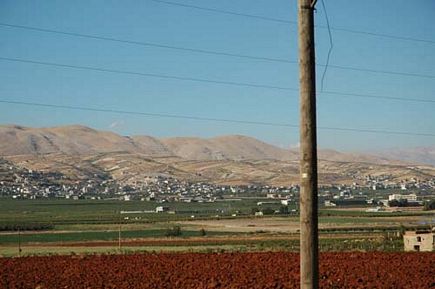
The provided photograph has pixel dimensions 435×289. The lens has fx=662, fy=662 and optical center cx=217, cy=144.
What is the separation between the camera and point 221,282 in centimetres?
2356

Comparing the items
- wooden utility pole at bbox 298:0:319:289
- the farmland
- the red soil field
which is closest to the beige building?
the farmland

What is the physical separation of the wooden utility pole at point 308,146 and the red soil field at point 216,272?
1436 cm

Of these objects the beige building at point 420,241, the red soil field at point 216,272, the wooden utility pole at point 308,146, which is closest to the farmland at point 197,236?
the beige building at point 420,241

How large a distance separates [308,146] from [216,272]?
20.6 meters

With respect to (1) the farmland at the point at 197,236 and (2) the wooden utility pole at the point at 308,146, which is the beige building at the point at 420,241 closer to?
(1) the farmland at the point at 197,236

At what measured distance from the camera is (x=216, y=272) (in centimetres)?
2789

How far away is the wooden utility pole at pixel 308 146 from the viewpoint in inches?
315

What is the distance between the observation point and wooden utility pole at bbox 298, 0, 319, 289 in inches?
315

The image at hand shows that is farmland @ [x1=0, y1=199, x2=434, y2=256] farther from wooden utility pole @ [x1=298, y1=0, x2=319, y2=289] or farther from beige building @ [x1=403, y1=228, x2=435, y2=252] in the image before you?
wooden utility pole @ [x1=298, y1=0, x2=319, y2=289]

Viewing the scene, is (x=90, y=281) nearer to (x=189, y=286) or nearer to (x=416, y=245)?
(x=189, y=286)

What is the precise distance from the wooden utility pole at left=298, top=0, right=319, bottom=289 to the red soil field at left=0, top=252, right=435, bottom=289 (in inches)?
565

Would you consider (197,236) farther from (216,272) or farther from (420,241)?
(216,272)

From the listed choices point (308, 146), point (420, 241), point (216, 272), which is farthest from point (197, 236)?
point (308, 146)

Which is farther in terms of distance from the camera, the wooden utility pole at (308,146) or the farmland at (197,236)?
the farmland at (197,236)
